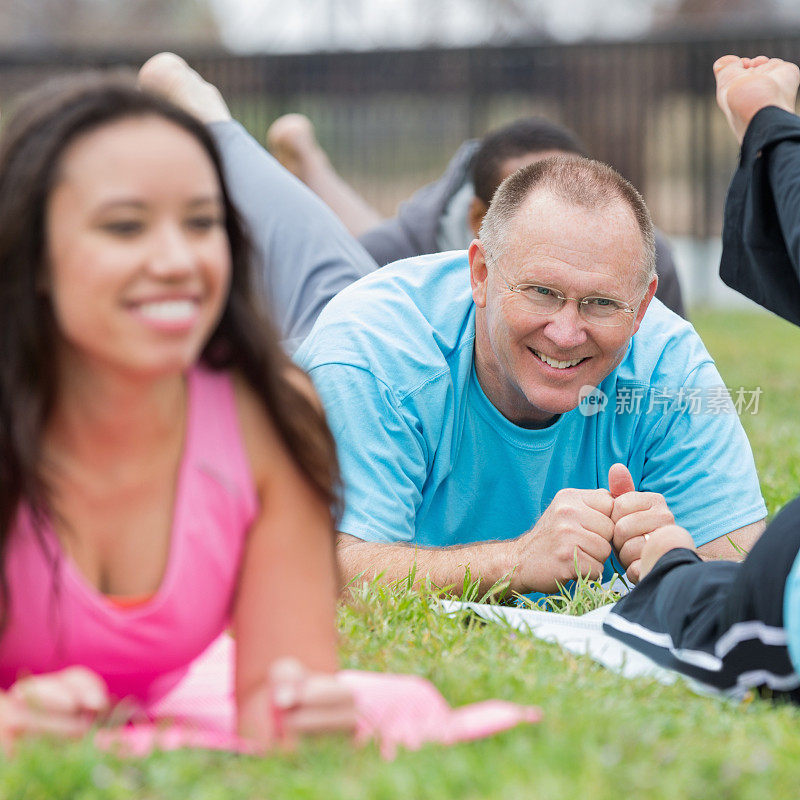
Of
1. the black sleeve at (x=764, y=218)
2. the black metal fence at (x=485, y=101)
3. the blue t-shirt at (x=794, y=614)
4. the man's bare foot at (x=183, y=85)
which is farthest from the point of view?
the black metal fence at (x=485, y=101)

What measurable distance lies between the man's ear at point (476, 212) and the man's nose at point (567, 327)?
6.61 ft

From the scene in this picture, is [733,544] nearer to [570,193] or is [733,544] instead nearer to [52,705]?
[570,193]

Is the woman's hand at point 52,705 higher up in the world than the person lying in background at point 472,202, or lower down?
lower down

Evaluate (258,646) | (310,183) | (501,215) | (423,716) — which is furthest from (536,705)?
(310,183)

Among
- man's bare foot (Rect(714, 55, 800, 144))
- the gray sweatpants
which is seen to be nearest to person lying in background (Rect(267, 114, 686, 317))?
the gray sweatpants

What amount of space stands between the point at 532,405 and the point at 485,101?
36.6 ft

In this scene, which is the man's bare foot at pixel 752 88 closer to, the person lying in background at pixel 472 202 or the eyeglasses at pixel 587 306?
the eyeglasses at pixel 587 306

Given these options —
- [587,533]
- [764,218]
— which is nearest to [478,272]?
[587,533]

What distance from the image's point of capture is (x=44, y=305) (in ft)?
6.38

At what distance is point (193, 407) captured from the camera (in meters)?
2.12

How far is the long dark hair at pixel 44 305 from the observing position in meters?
1.87

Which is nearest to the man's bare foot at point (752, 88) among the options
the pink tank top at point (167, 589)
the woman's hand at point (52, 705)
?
the pink tank top at point (167, 589)

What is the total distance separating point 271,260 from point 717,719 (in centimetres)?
323

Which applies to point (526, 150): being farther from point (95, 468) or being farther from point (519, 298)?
point (95, 468)
